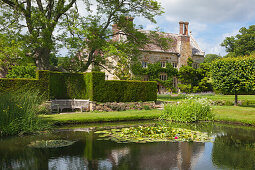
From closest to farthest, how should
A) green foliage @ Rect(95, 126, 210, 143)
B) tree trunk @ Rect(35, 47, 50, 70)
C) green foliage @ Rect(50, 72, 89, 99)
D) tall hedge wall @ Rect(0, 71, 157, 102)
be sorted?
1. green foliage @ Rect(95, 126, 210, 143)
2. tall hedge wall @ Rect(0, 71, 157, 102)
3. green foliage @ Rect(50, 72, 89, 99)
4. tree trunk @ Rect(35, 47, 50, 70)

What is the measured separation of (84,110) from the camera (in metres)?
16.5

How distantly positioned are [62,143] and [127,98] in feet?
34.5

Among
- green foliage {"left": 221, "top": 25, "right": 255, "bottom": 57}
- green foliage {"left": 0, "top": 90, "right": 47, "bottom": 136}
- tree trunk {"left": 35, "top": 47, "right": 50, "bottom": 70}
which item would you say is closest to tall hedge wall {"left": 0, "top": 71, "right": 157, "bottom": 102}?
tree trunk {"left": 35, "top": 47, "right": 50, "bottom": 70}

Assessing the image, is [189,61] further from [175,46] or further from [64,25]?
[64,25]

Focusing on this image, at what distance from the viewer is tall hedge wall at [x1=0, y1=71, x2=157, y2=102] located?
15.6 metres

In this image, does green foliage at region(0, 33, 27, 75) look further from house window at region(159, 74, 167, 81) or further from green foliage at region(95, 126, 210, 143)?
house window at region(159, 74, 167, 81)

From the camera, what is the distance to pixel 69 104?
53.7 feet

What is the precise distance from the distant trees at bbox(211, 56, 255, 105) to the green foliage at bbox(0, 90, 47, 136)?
14557 millimetres

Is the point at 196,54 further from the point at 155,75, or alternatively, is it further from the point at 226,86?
the point at 226,86

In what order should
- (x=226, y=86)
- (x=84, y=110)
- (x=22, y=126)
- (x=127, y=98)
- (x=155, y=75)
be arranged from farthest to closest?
(x=155, y=75) < (x=226, y=86) < (x=127, y=98) < (x=84, y=110) < (x=22, y=126)

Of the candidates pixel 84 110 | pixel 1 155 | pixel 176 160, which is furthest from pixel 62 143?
pixel 84 110

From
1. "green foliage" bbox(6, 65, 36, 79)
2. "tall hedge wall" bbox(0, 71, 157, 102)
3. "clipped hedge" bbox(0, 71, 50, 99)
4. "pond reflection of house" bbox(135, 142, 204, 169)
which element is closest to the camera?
"pond reflection of house" bbox(135, 142, 204, 169)

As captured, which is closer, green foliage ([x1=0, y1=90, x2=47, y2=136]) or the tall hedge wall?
green foliage ([x1=0, y1=90, x2=47, y2=136])

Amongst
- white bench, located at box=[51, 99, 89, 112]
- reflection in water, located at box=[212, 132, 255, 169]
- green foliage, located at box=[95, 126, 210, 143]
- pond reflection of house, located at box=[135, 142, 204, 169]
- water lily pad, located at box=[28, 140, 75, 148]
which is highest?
white bench, located at box=[51, 99, 89, 112]
